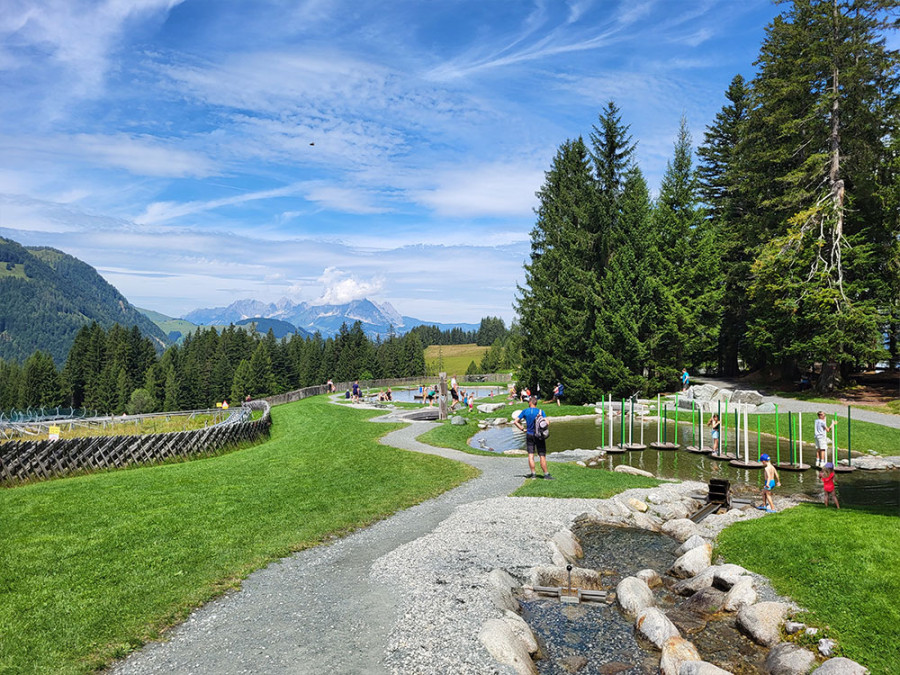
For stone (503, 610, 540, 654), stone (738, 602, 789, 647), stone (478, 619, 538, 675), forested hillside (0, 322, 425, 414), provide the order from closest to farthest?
stone (478, 619, 538, 675), stone (503, 610, 540, 654), stone (738, 602, 789, 647), forested hillside (0, 322, 425, 414)

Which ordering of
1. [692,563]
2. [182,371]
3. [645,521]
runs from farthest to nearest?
[182,371], [645,521], [692,563]

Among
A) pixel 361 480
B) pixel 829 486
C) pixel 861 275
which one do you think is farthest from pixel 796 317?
pixel 361 480

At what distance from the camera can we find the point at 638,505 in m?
15.1

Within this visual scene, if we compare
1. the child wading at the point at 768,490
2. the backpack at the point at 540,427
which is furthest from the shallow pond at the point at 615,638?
the child wading at the point at 768,490

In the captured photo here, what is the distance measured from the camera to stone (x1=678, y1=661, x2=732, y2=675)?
21.9ft

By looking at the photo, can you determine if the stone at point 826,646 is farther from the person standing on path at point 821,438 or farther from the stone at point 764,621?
the person standing on path at point 821,438

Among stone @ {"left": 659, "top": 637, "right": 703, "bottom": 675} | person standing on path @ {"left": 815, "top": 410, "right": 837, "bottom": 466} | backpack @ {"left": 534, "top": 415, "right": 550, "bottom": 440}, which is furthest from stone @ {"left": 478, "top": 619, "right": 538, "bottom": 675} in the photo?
person standing on path @ {"left": 815, "top": 410, "right": 837, "bottom": 466}

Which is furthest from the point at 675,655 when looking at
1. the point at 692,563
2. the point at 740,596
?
the point at 692,563

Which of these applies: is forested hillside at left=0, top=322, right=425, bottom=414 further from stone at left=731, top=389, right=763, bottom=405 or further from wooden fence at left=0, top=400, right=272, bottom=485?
stone at left=731, top=389, right=763, bottom=405

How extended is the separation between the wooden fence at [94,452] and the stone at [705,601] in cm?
1983

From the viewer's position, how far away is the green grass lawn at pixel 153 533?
732 cm

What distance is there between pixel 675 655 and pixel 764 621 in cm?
182

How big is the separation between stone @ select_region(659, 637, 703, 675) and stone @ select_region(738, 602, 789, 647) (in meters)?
1.19

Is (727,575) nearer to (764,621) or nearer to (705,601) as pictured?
(705,601)
